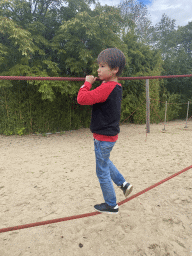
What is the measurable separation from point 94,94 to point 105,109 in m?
0.15

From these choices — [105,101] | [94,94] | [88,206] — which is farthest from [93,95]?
[88,206]

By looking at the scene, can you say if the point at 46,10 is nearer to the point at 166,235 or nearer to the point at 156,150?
the point at 156,150

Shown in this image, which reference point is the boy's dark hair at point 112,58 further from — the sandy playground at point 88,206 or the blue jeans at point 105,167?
the sandy playground at point 88,206

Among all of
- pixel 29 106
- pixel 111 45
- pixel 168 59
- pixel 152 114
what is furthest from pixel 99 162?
pixel 168 59

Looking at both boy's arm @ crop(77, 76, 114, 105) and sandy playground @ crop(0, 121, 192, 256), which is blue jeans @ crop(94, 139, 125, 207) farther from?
sandy playground @ crop(0, 121, 192, 256)

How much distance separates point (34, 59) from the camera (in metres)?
6.74

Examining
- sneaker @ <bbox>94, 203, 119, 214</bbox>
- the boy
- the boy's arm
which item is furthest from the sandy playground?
the boy's arm

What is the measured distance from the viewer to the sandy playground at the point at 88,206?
6.04 feet

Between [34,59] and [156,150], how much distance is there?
5202mm

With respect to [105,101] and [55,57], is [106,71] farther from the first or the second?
[55,57]

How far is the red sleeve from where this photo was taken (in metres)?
1.33

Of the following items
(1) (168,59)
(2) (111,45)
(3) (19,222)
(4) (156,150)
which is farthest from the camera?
(1) (168,59)

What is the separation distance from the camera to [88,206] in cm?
263

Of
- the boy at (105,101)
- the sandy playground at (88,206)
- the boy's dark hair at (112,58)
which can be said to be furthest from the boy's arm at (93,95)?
the sandy playground at (88,206)
